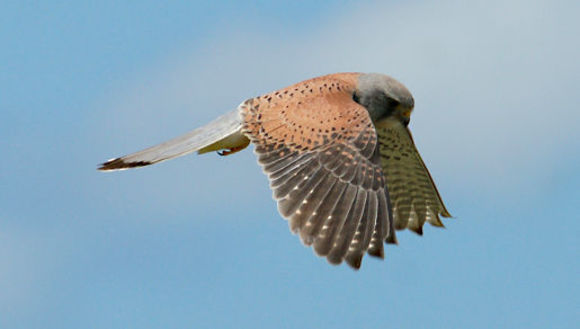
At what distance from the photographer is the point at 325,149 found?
7988mm

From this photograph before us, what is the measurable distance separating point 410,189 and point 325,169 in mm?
2214

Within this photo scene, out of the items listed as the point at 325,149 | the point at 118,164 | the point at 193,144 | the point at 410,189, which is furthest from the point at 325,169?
the point at 410,189

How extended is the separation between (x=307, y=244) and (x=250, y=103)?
5.50 ft

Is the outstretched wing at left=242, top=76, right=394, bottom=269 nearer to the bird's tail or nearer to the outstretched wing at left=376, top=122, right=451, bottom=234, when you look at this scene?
the bird's tail

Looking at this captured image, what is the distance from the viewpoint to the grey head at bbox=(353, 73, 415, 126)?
9.11 meters

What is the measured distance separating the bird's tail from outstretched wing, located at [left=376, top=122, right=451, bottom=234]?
1.63m

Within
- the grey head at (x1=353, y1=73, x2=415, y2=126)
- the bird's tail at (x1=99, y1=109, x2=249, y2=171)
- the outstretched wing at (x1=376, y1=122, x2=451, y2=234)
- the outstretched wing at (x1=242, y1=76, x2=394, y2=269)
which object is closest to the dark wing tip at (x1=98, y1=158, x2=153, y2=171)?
the bird's tail at (x1=99, y1=109, x2=249, y2=171)

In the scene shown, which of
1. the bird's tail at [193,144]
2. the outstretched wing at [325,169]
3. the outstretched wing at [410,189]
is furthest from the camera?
the outstretched wing at [410,189]

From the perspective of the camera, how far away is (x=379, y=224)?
309 inches

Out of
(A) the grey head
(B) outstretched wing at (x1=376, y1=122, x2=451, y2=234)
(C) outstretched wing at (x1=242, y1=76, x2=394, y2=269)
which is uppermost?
(A) the grey head

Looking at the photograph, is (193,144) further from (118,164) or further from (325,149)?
(325,149)

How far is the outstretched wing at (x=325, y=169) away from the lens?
7562mm

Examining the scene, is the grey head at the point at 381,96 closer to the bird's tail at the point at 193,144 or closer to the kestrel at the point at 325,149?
the kestrel at the point at 325,149

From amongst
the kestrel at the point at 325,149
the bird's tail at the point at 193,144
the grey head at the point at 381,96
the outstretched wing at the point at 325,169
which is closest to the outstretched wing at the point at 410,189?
the kestrel at the point at 325,149
